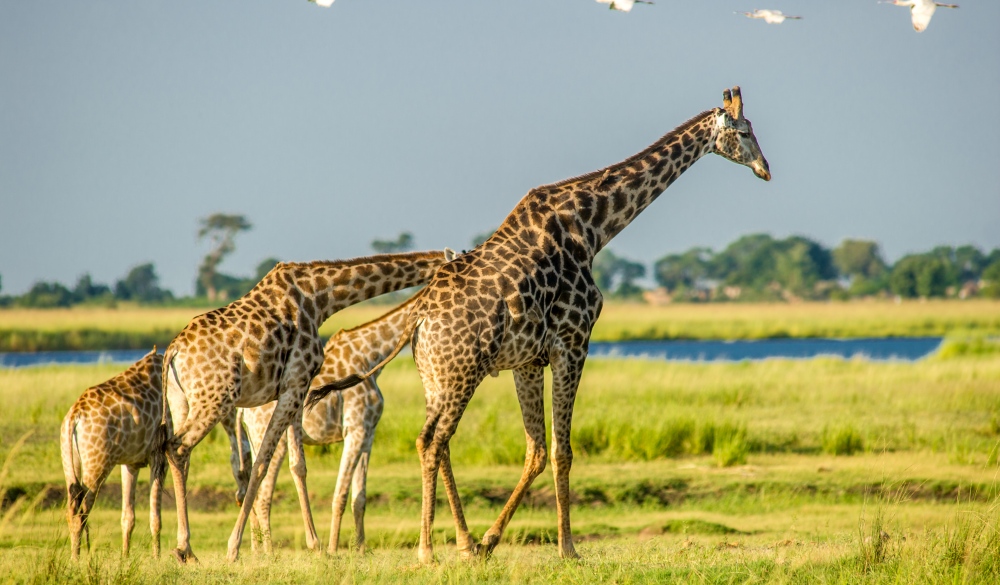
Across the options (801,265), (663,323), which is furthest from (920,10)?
(801,265)

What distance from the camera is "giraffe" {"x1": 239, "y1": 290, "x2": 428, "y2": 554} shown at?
9820 millimetres

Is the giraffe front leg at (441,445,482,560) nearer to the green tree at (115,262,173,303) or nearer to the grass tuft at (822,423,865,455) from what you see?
the grass tuft at (822,423,865,455)

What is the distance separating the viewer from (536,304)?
8.00 m

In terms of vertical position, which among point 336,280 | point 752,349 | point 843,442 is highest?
point 336,280

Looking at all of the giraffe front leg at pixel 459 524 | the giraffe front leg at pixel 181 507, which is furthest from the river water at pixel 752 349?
the giraffe front leg at pixel 459 524

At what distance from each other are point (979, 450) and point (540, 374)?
8.76m

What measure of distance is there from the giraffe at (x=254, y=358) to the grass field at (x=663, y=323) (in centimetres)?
3510

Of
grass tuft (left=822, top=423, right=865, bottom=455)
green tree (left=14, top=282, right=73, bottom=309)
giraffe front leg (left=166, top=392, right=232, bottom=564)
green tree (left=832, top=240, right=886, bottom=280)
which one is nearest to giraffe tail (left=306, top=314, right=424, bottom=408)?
giraffe front leg (left=166, top=392, right=232, bottom=564)

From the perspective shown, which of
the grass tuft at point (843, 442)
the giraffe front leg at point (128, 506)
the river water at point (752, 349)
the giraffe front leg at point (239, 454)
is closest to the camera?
the giraffe front leg at point (128, 506)

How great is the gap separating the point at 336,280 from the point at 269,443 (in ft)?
4.49

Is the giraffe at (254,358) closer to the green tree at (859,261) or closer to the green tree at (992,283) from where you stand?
the green tree at (992,283)

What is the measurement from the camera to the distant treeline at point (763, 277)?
7900 cm

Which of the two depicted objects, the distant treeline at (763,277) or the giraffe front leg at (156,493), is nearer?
the giraffe front leg at (156,493)

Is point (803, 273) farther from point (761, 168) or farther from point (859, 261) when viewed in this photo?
point (761, 168)
